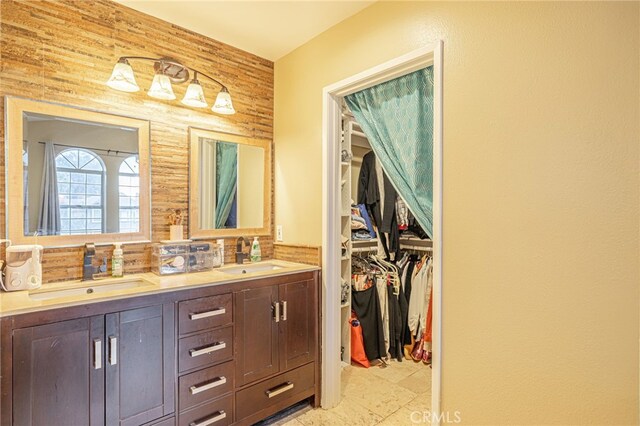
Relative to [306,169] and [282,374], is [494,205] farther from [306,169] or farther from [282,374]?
[282,374]

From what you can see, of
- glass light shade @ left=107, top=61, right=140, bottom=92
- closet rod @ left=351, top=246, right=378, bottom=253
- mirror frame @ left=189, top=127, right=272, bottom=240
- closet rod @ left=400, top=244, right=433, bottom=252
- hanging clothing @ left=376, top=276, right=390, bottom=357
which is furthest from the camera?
closet rod @ left=400, top=244, right=433, bottom=252

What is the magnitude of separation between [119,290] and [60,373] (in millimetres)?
378

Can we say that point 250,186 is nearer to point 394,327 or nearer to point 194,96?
point 194,96

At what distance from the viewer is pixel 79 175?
1.83 meters

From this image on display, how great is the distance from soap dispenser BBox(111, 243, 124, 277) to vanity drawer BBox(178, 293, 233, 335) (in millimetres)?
499

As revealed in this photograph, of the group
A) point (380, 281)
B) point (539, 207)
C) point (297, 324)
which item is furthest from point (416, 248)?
point (539, 207)

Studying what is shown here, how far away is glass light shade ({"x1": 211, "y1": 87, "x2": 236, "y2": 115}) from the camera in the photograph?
2262mm

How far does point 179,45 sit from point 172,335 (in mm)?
1830

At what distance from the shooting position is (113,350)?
4.86 ft

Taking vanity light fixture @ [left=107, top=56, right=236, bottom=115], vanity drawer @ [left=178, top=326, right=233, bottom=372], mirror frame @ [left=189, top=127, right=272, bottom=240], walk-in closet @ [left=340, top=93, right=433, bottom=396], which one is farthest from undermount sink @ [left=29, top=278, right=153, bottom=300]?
walk-in closet @ [left=340, top=93, right=433, bottom=396]

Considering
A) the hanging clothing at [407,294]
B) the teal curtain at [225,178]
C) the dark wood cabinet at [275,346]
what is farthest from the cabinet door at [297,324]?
the hanging clothing at [407,294]

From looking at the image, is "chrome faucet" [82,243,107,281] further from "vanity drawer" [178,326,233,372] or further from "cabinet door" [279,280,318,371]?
"cabinet door" [279,280,318,371]

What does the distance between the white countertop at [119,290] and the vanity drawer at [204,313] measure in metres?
0.09

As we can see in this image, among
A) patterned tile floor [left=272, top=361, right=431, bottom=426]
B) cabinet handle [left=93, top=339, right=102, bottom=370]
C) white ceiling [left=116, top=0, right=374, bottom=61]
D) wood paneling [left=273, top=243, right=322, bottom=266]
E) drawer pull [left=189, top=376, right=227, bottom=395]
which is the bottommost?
patterned tile floor [left=272, top=361, right=431, bottom=426]
